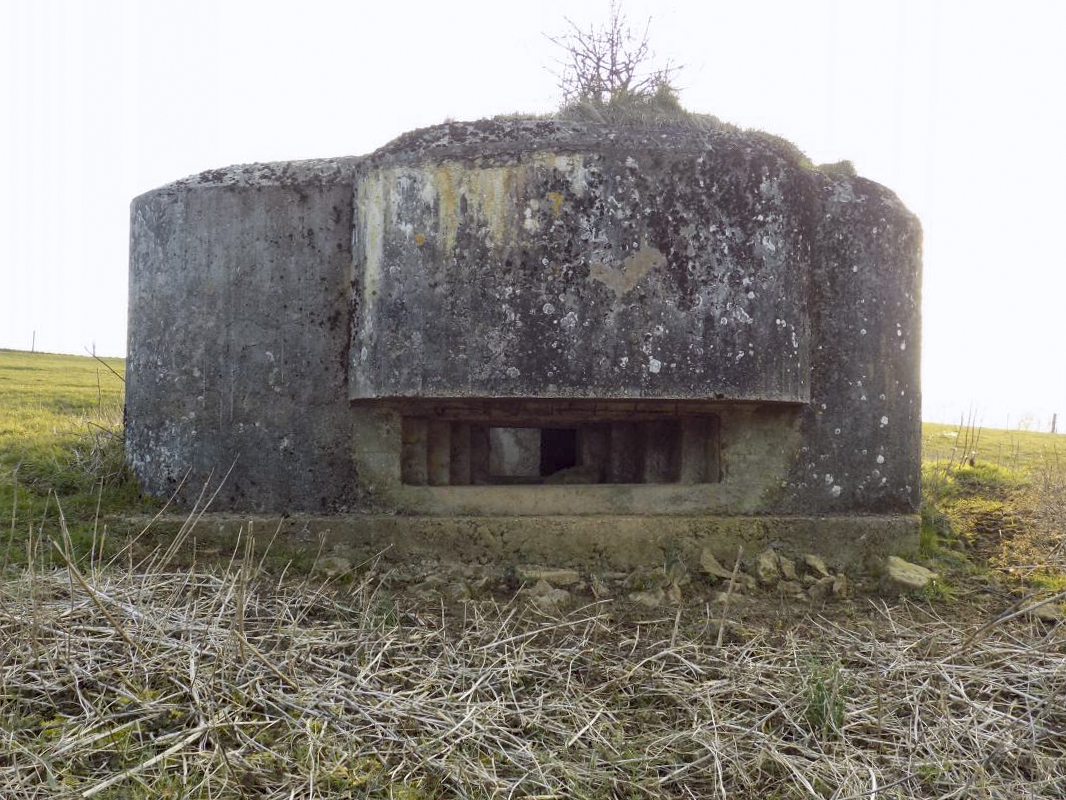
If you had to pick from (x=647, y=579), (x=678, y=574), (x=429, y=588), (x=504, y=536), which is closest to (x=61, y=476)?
(x=429, y=588)

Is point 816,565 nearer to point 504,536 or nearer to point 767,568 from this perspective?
point 767,568

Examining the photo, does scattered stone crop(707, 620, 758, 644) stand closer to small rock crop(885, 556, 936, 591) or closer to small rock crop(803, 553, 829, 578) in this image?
small rock crop(803, 553, 829, 578)

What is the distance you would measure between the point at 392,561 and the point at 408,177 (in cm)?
175

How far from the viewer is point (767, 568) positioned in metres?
4.56

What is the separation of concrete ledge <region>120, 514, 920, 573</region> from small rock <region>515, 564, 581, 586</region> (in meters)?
0.13

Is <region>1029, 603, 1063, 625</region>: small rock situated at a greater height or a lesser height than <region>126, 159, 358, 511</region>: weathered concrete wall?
lesser

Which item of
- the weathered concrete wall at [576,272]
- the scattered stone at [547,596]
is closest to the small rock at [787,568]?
the weathered concrete wall at [576,272]

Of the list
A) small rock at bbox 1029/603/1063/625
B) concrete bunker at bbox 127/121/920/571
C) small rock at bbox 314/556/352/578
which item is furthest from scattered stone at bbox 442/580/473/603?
small rock at bbox 1029/603/1063/625

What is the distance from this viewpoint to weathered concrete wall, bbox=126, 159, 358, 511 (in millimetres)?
4777

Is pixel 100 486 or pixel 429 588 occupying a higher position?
pixel 100 486

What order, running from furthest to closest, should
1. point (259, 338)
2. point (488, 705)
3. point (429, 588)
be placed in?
point (259, 338) < point (429, 588) < point (488, 705)

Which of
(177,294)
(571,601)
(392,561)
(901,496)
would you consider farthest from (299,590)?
(901,496)

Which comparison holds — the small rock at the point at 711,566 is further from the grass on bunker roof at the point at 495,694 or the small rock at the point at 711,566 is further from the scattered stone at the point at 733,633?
the scattered stone at the point at 733,633

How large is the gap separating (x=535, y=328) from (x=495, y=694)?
1.73 meters
